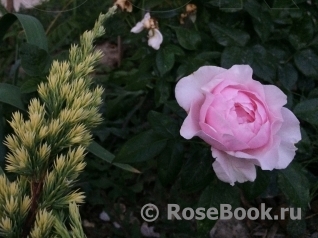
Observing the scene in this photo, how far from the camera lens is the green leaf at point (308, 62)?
46.2 inches

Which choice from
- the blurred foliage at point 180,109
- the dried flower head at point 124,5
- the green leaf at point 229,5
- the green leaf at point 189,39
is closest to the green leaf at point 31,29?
the blurred foliage at point 180,109

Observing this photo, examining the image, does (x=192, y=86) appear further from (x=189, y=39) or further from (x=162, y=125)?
(x=189, y=39)

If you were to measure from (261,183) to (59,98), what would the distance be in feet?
1.74

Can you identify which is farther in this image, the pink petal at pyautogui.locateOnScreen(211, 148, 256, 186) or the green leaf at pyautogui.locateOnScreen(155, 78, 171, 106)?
the green leaf at pyautogui.locateOnScreen(155, 78, 171, 106)

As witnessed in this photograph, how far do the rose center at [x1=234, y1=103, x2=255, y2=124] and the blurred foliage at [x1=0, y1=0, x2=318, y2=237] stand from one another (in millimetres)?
162

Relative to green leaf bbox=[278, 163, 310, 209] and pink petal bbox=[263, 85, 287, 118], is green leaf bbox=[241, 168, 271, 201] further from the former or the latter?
pink petal bbox=[263, 85, 287, 118]

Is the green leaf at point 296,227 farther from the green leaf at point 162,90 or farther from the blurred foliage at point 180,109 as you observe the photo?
the green leaf at point 162,90

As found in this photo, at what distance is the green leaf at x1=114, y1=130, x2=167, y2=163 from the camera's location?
102 cm

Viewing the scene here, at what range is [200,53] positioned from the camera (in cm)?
121

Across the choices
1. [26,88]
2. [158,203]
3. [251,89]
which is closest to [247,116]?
[251,89]

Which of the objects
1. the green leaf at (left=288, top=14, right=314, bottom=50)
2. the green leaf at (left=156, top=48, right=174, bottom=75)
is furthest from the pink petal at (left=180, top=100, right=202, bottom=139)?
the green leaf at (left=288, top=14, right=314, bottom=50)

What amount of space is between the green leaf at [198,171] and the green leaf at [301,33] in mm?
367

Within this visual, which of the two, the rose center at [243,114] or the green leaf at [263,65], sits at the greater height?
the rose center at [243,114]

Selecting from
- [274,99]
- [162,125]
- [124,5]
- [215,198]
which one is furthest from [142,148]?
[124,5]
